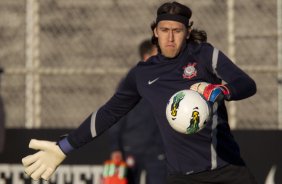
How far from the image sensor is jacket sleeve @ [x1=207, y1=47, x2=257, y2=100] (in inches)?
249

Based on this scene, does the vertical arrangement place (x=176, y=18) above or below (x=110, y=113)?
above

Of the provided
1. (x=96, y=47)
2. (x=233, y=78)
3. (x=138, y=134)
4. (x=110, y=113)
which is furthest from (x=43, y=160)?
(x=96, y=47)

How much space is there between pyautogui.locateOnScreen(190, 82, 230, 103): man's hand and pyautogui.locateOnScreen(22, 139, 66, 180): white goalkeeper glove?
60.5 inches

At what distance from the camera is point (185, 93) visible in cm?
630

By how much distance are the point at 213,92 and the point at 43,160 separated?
68.0 inches

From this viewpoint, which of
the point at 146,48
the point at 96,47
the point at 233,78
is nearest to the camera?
the point at 233,78

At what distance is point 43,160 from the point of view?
7371 millimetres

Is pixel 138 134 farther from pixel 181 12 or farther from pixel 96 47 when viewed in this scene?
pixel 181 12

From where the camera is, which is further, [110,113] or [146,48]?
[146,48]

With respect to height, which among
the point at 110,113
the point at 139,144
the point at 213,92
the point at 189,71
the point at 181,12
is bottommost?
the point at 139,144

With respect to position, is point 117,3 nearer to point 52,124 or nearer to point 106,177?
point 52,124

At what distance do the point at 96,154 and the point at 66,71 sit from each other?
1382 millimetres

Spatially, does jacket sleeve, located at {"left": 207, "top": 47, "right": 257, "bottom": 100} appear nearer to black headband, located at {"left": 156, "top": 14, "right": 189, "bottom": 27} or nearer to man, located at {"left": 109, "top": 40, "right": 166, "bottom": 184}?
black headband, located at {"left": 156, "top": 14, "right": 189, "bottom": 27}

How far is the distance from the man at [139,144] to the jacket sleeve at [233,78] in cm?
418
